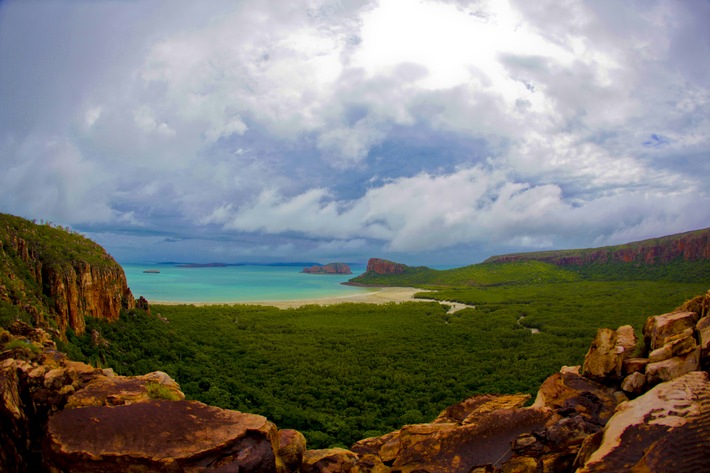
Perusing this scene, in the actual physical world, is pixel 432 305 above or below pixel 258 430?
below

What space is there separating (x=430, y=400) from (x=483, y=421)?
562 inches

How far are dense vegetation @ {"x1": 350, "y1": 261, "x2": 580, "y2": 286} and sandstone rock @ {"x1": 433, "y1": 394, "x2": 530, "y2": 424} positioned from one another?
110987 mm

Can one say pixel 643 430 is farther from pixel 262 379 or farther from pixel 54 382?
pixel 262 379

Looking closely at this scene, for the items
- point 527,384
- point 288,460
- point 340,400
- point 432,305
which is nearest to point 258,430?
point 288,460

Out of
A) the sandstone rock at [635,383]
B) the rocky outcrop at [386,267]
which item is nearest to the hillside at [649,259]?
the rocky outcrop at [386,267]

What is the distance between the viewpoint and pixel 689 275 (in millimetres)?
90125

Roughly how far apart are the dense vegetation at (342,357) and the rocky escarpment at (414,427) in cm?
946

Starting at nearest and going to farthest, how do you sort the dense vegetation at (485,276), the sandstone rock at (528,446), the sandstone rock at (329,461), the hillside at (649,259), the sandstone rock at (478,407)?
the sandstone rock at (528,446), the sandstone rock at (329,461), the sandstone rock at (478,407), the hillside at (649,259), the dense vegetation at (485,276)

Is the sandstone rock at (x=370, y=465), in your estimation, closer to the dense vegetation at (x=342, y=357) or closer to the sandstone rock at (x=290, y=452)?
the sandstone rock at (x=290, y=452)

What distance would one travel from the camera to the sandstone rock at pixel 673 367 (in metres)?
8.41

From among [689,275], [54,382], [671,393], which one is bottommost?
[689,275]

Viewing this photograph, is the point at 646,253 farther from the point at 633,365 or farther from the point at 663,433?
the point at 663,433

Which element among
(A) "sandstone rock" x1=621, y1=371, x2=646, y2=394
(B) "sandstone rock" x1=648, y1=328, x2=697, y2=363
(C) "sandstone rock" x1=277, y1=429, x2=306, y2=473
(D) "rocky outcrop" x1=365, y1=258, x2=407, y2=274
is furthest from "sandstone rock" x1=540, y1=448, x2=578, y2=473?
(D) "rocky outcrop" x1=365, y1=258, x2=407, y2=274

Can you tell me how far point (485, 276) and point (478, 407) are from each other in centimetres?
12220
